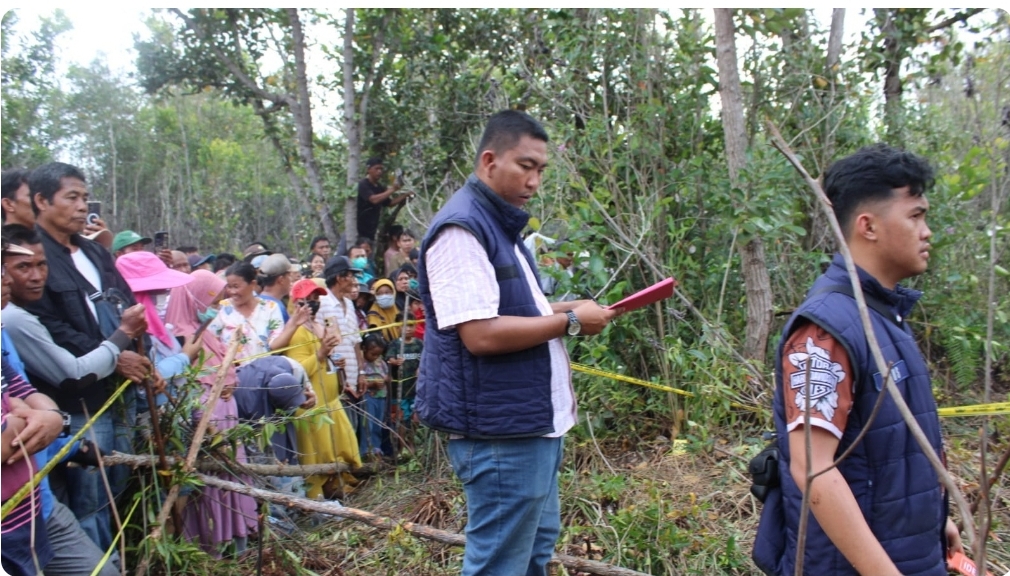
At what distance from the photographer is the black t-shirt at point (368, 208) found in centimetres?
830

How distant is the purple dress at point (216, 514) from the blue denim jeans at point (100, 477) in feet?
1.02

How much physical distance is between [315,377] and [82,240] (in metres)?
1.79

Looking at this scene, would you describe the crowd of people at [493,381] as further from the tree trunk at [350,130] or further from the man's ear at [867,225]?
the tree trunk at [350,130]

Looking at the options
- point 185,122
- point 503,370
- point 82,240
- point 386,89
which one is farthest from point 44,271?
point 185,122

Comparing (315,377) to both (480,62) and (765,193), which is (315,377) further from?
(480,62)

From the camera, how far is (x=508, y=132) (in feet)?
8.18

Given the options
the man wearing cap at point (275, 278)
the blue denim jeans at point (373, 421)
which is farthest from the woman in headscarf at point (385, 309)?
the man wearing cap at point (275, 278)

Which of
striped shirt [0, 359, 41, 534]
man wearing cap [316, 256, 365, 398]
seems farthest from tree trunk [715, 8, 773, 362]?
striped shirt [0, 359, 41, 534]

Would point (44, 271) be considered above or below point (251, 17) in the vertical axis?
below

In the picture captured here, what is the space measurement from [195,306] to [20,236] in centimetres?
180

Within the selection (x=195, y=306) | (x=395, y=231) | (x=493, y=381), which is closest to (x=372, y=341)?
(x=195, y=306)

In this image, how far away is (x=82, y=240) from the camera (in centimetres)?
356

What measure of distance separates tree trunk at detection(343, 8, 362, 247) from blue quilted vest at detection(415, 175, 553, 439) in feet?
18.4

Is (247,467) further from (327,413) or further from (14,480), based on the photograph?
(14,480)
